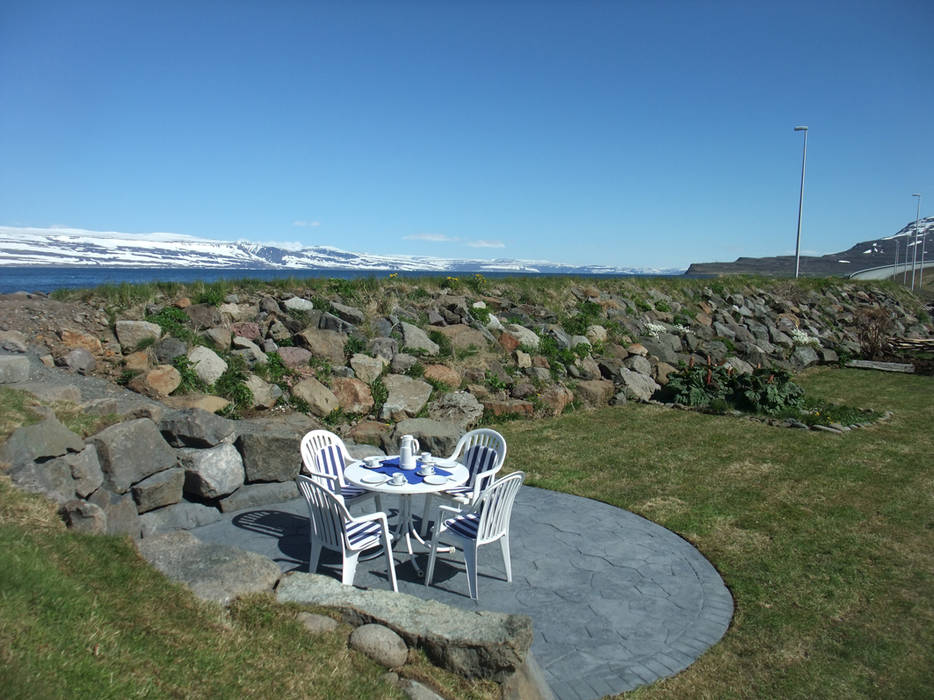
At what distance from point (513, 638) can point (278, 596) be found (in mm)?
1484

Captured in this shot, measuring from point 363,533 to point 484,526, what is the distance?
978mm

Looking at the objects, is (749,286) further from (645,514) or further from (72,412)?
(72,412)

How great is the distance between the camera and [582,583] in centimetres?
517

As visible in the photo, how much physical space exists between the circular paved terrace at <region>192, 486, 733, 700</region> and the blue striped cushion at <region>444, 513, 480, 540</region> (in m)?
0.49

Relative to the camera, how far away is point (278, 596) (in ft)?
12.4

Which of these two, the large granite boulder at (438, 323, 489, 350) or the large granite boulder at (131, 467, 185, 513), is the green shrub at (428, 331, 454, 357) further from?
the large granite boulder at (131, 467, 185, 513)

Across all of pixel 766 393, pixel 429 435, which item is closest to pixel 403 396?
pixel 429 435

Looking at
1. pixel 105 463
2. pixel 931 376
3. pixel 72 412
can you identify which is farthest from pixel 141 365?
pixel 931 376

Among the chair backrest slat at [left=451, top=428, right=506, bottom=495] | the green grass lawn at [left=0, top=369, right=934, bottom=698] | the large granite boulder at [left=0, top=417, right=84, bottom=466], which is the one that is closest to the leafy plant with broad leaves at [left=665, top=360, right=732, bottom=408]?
the green grass lawn at [left=0, top=369, right=934, bottom=698]

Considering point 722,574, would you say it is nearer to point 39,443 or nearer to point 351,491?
point 351,491

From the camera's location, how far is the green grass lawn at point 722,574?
2.77 metres

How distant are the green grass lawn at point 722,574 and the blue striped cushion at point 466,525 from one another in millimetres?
1714

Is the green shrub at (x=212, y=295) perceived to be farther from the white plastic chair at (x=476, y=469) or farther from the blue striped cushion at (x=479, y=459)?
the blue striped cushion at (x=479, y=459)

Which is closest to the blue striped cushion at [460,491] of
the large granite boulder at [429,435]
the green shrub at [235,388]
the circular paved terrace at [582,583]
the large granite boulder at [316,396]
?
the circular paved terrace at [582,583]
